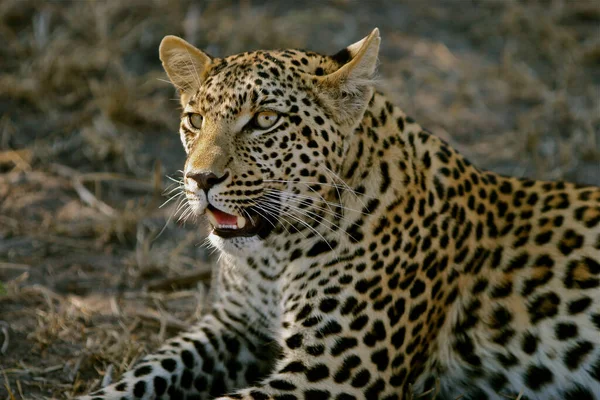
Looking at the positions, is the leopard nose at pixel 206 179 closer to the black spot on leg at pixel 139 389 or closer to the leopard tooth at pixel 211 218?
the leopard tooth at pixel 211 218

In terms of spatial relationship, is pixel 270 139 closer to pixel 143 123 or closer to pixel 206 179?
pixel 206 179

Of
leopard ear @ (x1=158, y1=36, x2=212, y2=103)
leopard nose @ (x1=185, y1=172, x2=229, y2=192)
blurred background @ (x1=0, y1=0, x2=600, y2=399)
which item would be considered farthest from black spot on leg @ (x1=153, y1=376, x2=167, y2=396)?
leopard ear @ (x1=158, y1=36, x2=212, y2=103)

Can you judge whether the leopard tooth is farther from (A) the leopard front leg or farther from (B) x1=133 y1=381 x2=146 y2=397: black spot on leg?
(B) x1=133 y1=381 x2=146 y2=397: black spot on leg

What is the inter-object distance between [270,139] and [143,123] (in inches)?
185

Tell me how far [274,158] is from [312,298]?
2.70 ft

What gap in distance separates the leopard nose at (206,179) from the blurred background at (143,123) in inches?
32.7

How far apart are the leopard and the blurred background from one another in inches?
31.8

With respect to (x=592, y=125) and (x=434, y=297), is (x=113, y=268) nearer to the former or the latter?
(x=434, y=297)

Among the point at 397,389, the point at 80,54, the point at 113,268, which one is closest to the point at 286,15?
the point at 80,54

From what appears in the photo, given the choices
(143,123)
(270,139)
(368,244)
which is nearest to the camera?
(270,139)

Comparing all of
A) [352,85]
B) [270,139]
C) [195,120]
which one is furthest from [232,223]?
[352,85]

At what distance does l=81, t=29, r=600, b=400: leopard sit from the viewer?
4758mm

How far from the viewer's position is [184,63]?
5.31 meters

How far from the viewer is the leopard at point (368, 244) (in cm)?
476
